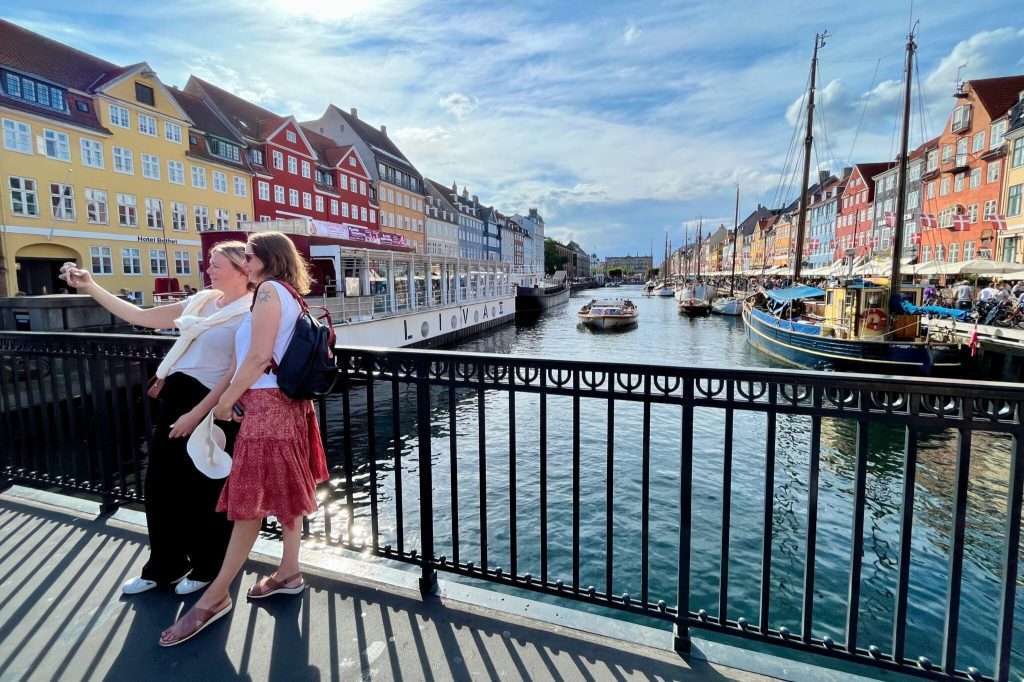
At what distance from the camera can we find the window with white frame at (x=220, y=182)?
3391cm

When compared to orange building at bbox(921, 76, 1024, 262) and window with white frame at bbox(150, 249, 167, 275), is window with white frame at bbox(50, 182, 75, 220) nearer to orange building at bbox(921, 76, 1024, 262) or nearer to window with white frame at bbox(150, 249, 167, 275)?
window with white frame at bbox(150, 249, 167, 275)

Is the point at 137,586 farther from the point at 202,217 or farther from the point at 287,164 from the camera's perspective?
the point at 287,164

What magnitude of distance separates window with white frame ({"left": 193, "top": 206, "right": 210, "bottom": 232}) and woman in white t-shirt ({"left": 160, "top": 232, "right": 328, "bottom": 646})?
3511cm

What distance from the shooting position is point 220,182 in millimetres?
34312

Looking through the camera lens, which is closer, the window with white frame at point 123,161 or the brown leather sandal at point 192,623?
the brown leather sandal at point 192,623

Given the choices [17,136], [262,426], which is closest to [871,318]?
[262,426]

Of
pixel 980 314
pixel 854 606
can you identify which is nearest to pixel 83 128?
pixel 854 606

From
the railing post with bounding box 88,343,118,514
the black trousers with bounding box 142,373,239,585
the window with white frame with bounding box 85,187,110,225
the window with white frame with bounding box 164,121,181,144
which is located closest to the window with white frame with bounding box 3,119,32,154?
the window with white frame with bounding box 85,187,110,225

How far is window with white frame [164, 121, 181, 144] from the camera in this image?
30.9 meters

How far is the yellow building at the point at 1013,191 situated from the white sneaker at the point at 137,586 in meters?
41.0

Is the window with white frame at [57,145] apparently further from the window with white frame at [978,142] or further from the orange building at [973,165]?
the window with white frame at [978,142]

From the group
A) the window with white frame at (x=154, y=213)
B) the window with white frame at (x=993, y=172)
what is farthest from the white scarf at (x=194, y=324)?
the window with white frame at (x=993, y=172)

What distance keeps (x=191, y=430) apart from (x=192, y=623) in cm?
87

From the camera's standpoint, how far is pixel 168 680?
2207 mm
